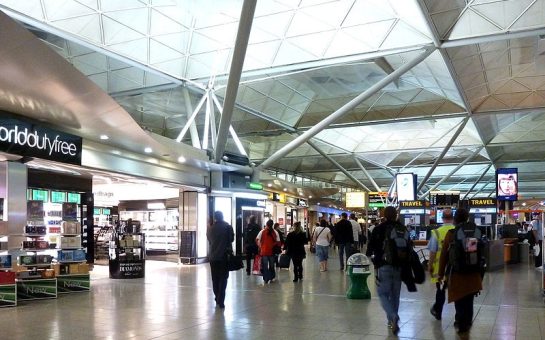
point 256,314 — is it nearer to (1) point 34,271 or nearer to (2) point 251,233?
(1) point 34,271

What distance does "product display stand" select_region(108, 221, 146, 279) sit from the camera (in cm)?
1614

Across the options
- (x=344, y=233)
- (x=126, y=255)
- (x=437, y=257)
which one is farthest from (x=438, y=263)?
(x=126, y=255)

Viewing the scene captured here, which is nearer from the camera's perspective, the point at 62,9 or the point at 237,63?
the point at 237,63

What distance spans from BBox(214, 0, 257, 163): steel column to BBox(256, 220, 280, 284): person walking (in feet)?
14.5

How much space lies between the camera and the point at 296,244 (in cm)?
1543

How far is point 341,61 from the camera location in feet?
67.2

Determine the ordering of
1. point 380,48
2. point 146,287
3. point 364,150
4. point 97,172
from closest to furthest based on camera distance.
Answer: point 146,287 → point 97,172 → point 380,48 → point 364,150

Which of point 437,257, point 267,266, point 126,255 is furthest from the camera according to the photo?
point 126,255

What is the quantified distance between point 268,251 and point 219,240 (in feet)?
14.1

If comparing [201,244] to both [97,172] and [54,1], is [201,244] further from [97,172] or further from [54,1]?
[54,1]

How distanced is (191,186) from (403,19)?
9774 millimetres

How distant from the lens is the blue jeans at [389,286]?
7777 mm

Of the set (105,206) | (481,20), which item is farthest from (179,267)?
(481,20)

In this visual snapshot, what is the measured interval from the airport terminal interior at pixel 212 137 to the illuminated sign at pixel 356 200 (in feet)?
1.26
